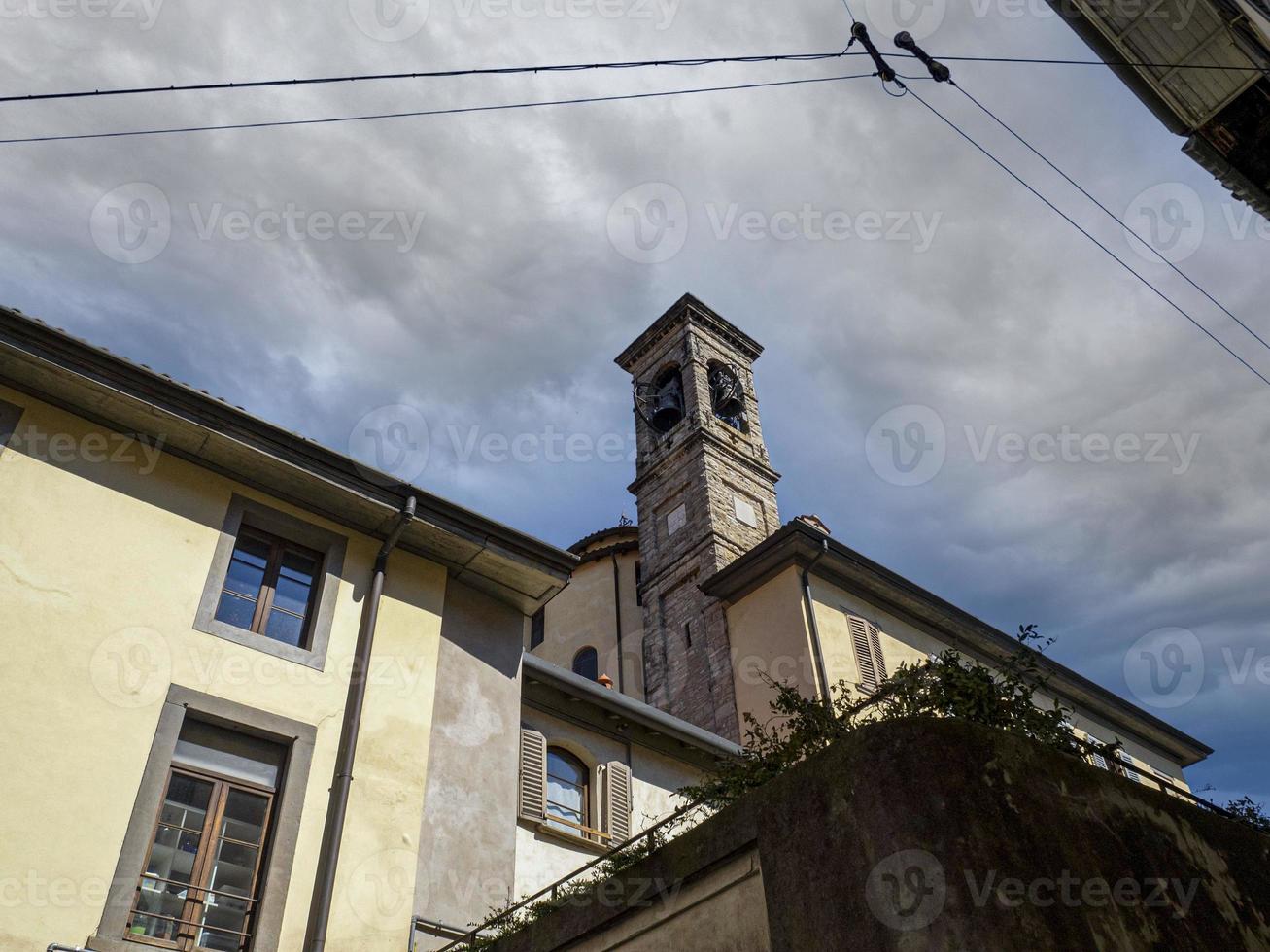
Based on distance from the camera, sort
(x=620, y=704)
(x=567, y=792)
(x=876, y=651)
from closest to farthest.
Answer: (x=567, y=792) → (x=620, y=704) → (x=876, y=651)

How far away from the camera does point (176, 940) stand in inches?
313

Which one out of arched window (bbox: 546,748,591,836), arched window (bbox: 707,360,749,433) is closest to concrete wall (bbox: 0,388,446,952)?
arched window (bbox: 546,748,591,836)

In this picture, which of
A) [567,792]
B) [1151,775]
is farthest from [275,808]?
[1151,775]

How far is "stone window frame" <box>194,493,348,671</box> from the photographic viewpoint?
9.54 metres

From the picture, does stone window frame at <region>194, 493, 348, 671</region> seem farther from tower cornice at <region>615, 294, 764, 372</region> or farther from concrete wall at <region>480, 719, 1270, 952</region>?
tower cornice at <region>615, 294, 764, 372</region>

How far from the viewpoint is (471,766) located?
1064 centimetres

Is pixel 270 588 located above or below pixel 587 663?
below

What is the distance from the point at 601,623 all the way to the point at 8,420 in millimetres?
15481

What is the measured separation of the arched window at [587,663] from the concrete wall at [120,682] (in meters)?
12.0

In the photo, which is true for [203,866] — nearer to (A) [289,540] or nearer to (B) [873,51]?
(A) [289,540]

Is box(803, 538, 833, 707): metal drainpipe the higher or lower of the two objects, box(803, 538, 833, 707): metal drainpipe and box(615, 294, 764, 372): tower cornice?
the lower

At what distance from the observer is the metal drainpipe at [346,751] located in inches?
344

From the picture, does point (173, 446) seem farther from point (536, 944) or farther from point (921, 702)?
point (921, 702)

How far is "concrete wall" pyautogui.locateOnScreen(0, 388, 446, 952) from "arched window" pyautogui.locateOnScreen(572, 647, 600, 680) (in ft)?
39.5
